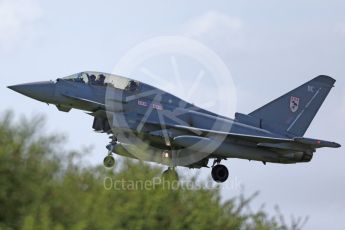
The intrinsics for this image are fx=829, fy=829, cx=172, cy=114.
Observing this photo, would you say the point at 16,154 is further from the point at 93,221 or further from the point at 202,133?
the point at 202,133

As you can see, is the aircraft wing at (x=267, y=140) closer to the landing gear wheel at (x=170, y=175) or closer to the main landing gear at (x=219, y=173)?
the main landing gear at (x=219, y=173)

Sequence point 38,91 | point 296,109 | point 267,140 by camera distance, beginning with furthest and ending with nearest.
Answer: point 296,109 → point 267,140 → point 38,91

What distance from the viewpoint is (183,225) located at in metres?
16.2

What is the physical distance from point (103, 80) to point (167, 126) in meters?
2.83

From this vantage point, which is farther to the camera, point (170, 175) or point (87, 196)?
point (170, 175)

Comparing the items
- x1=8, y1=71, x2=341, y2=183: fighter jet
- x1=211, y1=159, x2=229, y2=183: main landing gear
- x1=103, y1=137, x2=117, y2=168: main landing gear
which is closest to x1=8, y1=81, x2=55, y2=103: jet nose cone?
x1=8, y1=71, x2=341, y2=183: fighter jet

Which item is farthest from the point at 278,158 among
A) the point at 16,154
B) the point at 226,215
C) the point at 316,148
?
the point at 16,154

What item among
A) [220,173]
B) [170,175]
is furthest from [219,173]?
[170,175]

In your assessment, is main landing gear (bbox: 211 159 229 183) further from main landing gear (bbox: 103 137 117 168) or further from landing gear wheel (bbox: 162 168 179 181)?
landing gear wheel (bbox: 162 168 179 181)

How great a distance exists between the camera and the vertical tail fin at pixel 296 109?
31844 millimetres

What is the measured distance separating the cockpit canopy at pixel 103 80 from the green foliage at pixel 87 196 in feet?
36.4

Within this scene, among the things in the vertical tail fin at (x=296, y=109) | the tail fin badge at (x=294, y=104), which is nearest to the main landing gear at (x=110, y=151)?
the vertical tail fin at (x=296, y=109)

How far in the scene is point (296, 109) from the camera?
3244 cm

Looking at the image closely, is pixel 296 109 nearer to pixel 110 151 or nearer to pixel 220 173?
pixel 220 173
